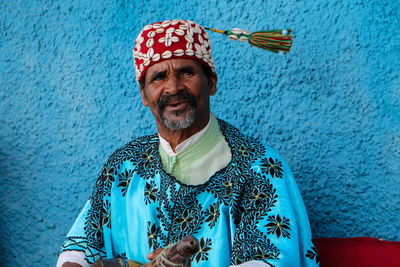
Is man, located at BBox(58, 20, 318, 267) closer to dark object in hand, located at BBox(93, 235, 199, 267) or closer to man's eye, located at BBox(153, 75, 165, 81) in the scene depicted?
man's eye, located at BBox(153, 75, 165, 81)

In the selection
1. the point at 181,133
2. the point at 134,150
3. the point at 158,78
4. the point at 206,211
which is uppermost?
the point at 158,78

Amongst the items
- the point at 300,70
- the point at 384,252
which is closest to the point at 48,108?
the point at 300,70

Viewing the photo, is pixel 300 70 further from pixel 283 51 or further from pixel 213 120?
pixel 213 120

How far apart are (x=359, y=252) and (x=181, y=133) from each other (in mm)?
912

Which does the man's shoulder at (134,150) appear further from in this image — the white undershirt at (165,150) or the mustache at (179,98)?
the mustache at (179,98)

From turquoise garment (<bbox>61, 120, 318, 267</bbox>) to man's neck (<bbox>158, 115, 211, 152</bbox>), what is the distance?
0.36 ft

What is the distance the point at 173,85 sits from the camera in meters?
2.23

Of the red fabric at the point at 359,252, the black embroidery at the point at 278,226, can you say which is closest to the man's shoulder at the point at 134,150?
the black embroidery at the point at 278,226

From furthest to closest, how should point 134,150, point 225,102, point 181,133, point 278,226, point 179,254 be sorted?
point 225,102 < point 134,150 < point 181,133 < point 278,226 < point 179,254

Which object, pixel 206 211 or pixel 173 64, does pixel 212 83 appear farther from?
pixel 206 211

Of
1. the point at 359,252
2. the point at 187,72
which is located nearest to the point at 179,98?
the point at 187,72

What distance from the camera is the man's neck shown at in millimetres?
2324

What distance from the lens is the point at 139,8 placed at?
3000mm

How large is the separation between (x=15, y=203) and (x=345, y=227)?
1.99 metres
